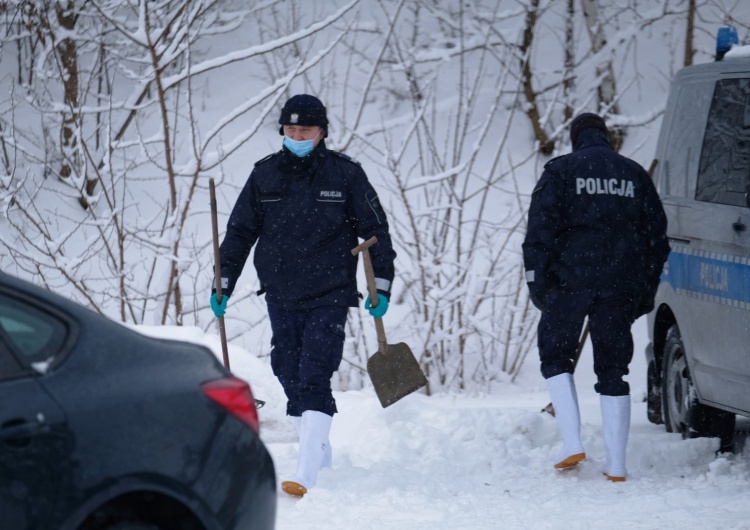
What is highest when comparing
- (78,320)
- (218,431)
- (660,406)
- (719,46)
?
(719,46)

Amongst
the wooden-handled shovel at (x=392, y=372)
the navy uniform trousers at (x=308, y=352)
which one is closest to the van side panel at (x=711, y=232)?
the wooden-handled shovel at (x=392, y=372)

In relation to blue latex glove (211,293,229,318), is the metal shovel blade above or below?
below

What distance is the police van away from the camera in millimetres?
5156

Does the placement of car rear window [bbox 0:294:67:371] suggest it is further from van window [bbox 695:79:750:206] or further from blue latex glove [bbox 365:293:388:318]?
van window [bbox 695:79:750:206]

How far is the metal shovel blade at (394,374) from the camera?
218 inches

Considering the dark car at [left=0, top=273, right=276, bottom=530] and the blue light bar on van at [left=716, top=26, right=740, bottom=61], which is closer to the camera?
the dark car at [left=0, top=273, right=276, bottom=530]

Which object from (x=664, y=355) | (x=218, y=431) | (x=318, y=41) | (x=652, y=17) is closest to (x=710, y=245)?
(x=664, y=355)

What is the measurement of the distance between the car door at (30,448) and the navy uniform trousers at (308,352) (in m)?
2.35

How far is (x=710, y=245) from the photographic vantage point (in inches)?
213

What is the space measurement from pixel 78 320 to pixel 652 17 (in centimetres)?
1023

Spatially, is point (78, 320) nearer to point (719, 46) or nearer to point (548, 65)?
point (719, 46)

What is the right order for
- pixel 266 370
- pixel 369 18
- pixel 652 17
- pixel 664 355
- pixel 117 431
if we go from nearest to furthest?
pixel 117 431 < pixel 664 355 < pixel 266 370 < pixel 652 17 < pixel 369 18

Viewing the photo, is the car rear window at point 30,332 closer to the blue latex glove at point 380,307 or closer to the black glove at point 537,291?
the blue latex glove at point 380,307

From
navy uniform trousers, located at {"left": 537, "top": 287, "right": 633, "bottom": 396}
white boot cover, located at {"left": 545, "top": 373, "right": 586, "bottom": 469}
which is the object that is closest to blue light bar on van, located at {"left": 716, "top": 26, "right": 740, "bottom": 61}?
navy uniform trousers, located at {"left": 537, "top": 287, "right": 633, "bottom": 396}
